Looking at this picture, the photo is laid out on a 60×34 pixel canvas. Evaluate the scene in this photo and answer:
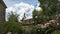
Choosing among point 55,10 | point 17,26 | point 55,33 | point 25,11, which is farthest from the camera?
point 25,11

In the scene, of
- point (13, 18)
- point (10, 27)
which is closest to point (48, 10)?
point (10, 27)

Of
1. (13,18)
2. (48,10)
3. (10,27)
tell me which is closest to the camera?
(10,27)

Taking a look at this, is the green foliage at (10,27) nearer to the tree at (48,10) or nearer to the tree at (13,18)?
the tree at (48,10)

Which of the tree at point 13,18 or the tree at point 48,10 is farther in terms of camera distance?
the tree at point 13,18

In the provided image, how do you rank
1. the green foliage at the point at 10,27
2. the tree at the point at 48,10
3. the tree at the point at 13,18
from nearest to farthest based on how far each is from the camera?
the green foliage at the point at 10,27
the tree at the point at 48,10
the tree at the point at 13,18

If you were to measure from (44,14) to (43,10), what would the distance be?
1.69 metres

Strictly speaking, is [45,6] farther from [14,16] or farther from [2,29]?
[14,16]

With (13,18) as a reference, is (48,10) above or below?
above

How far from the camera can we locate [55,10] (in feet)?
117

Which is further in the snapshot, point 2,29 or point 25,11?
point 25,11

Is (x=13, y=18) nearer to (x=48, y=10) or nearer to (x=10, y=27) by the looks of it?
(x=48, y=10)

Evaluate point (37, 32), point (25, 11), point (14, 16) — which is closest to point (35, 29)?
point (37, 32)

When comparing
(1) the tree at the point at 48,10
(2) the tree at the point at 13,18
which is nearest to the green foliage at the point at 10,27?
(1) the tree at the point at 48,10

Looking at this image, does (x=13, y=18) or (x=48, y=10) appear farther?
(x=13, y=18)
